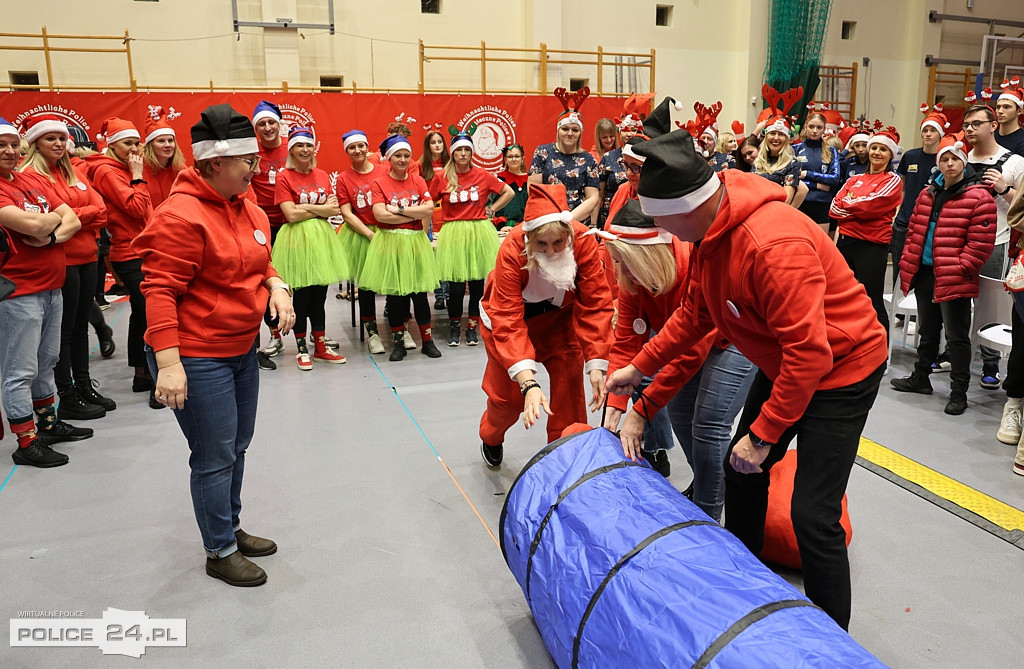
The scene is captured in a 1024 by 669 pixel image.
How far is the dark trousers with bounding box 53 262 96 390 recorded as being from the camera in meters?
4.06

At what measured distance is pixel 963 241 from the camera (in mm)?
4230

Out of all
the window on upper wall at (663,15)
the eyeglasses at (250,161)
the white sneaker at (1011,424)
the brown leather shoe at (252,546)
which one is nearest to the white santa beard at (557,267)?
the eyeglasses at (250,161)

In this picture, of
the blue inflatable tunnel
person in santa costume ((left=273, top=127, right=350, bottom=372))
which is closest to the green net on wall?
person in santa costume ((left=273, top=127, right=350, bottom=372))

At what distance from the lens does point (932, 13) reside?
573 inches

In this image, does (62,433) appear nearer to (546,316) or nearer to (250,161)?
(250,161)

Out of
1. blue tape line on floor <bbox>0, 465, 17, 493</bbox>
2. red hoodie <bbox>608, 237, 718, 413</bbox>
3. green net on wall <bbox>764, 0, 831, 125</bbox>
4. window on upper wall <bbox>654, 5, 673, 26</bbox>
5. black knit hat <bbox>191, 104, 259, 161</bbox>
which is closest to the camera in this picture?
black knit hat <bbox>191, 104, 259, 161</bbox>

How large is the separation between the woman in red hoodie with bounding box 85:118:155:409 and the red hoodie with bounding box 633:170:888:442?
376cm

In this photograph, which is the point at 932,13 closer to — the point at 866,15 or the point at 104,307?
the point at 866,15

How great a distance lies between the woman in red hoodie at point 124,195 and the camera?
4.37 metres

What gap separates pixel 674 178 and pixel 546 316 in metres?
1.48

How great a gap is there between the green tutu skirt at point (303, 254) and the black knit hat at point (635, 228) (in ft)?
10.8

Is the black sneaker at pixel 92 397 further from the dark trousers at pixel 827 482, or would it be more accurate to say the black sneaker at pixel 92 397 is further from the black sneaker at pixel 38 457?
the dark trousers at pixel 827 482

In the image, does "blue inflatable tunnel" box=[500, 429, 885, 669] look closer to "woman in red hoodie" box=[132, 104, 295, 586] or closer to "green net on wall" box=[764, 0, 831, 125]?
"woman in red hoodie" box=[132, 104, 295, 586]

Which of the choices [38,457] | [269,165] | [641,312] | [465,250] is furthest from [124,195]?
[641,312]
